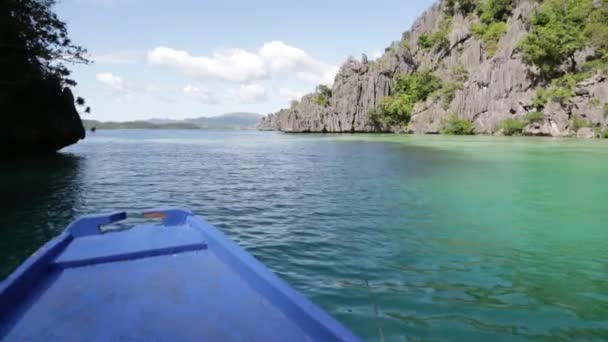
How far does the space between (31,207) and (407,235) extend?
36.8 feet

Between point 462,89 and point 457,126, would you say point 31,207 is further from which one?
point 462,89

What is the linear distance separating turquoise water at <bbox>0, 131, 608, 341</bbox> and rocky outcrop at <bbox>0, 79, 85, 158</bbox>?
Answer: 9.19m

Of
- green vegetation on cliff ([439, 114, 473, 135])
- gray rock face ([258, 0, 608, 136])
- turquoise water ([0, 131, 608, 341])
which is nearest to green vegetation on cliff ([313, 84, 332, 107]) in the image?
gray rock face ([258, 0, 608, 136])

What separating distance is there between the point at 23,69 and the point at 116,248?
27861mm

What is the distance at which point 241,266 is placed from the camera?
4281 mm

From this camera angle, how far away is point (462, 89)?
9444 cm

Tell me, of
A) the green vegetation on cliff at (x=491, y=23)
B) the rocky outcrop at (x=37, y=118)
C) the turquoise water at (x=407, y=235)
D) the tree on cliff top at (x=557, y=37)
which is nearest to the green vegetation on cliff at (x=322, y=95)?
the green vegetation on cliff at (x=491, y=23)

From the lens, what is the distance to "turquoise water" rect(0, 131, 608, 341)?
557 cm

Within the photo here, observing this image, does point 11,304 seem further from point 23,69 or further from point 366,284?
point 23,69

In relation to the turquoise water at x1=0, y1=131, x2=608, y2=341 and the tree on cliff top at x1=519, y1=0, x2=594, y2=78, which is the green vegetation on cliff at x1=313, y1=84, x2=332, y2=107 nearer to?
the tree on cliff top at x1=519, y1=0, x2=594, y2=78

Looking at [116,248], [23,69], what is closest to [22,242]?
[116,248]

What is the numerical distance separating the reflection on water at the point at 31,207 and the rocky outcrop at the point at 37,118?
7572 mm

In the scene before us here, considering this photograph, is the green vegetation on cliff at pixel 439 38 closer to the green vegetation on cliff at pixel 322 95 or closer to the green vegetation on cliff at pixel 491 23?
the green vegetation on cliff at pixel 491 23

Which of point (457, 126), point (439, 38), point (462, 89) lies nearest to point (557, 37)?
point (462, 89)
